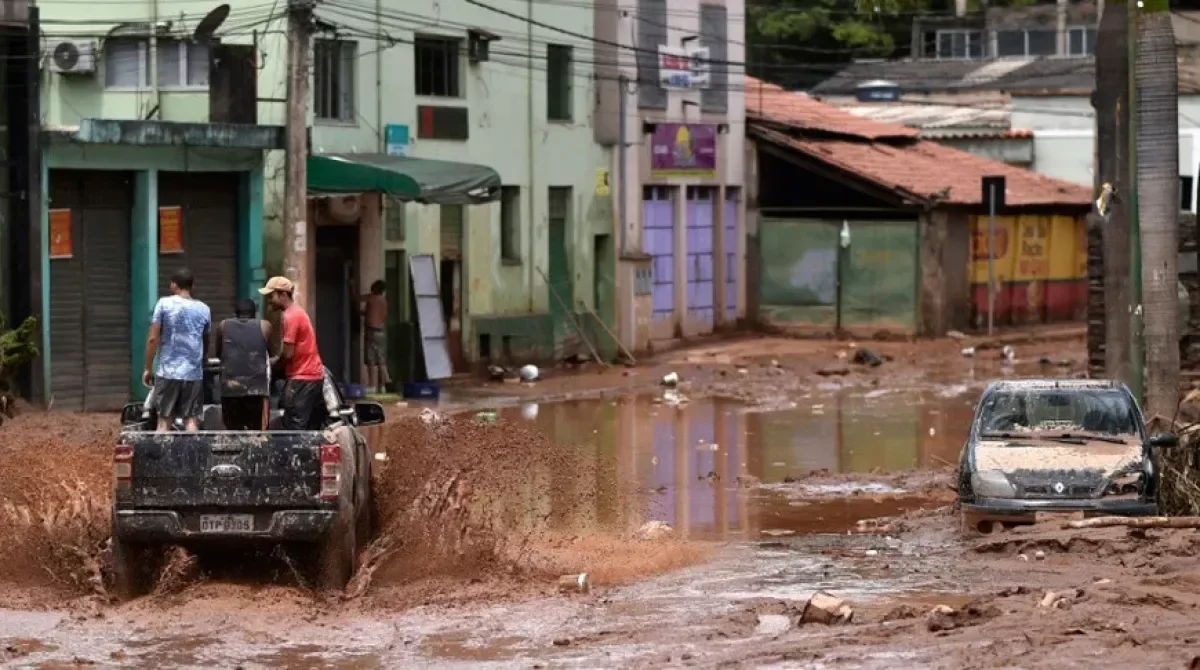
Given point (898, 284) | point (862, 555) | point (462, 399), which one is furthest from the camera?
point (898, 284)

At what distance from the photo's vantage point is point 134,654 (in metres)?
12.1

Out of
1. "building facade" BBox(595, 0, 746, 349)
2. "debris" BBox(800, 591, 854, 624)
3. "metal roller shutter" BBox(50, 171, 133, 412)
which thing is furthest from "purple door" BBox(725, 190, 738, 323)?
"debris" BBox(800, 591, 854, 624)

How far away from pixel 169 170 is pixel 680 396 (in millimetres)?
8607

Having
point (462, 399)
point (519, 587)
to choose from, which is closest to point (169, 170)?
point (462, 399)

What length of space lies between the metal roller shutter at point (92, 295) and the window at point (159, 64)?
3.56m

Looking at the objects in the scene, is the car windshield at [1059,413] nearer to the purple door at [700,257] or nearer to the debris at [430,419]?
the debris at [430,419]

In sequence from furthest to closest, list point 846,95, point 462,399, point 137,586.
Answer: point 846,95, point 462,399, point 137,586

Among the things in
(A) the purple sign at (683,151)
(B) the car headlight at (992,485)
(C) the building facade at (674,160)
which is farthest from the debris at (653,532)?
(A) the purple sign at (683,151)

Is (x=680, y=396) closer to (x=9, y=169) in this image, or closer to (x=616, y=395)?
(x=616, y=395)

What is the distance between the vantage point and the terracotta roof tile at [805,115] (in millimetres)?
45125

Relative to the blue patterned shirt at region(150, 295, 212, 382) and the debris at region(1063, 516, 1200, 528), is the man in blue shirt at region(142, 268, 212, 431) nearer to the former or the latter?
the blue patterned shirt at region(150, 295, 212, 382)

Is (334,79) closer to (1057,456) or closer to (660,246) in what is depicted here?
(660,246)

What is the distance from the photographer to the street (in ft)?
39.1

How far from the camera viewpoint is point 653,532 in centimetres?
1722
